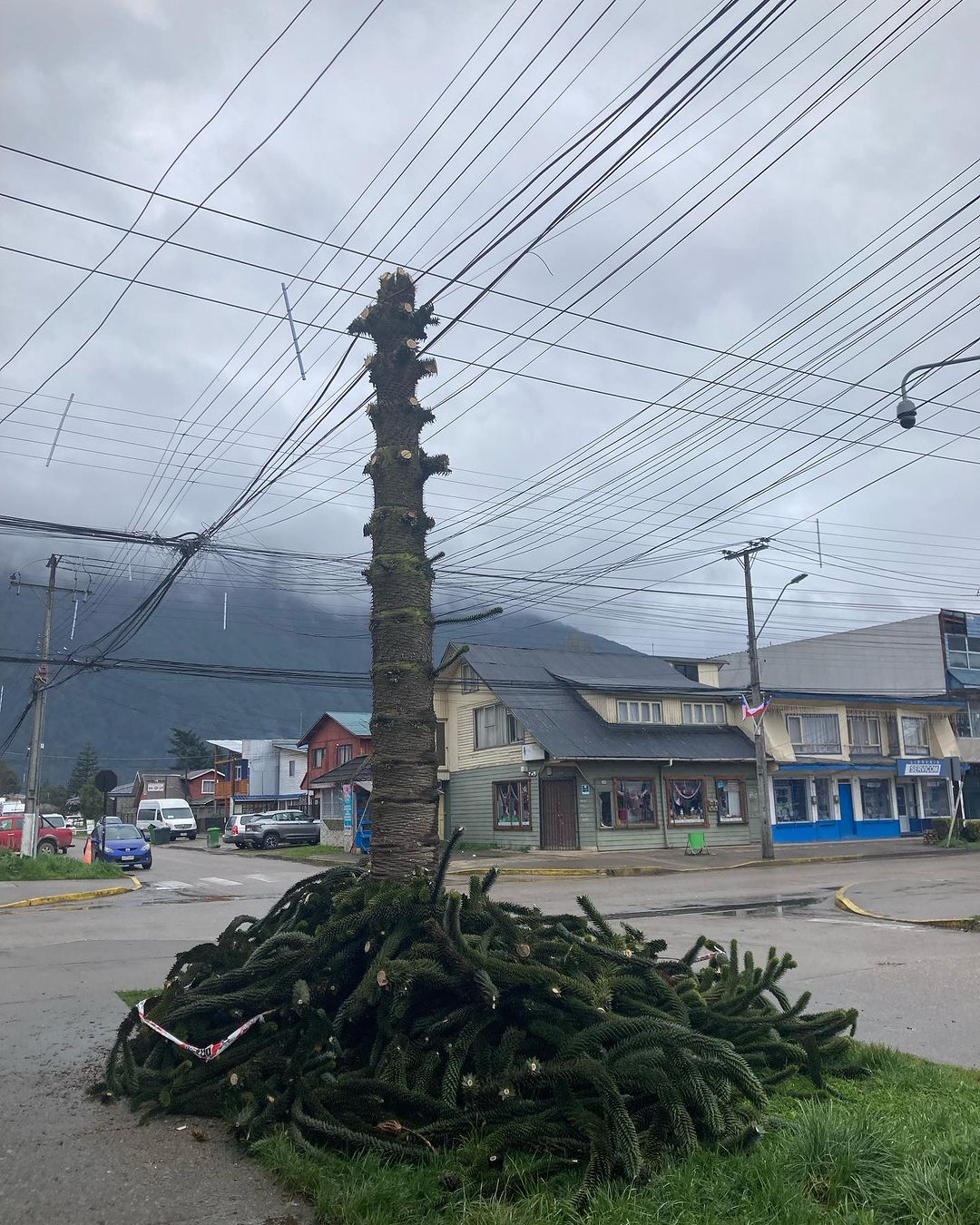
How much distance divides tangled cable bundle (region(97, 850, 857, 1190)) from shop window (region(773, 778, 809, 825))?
118 ft

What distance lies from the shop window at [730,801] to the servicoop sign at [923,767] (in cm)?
863

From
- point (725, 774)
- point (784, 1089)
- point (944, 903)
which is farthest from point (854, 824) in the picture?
point (784, 1089)

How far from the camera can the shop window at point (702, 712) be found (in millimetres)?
39312

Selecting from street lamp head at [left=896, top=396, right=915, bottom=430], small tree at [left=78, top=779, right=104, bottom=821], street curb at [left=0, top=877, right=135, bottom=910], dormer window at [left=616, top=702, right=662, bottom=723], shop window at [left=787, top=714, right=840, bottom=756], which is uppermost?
street lamp head at [left=896, top=396, right=915, bottom=430]

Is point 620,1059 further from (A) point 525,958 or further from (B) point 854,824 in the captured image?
(B) point 854,824

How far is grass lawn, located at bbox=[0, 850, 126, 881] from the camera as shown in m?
25.0

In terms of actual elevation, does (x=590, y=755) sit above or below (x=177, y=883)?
above

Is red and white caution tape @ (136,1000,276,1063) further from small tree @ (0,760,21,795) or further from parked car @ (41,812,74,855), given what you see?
small tree @ (0,760,21,795)

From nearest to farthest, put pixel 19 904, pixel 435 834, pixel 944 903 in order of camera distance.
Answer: pixel 435 834 → pixel 944 903 → pixel 19 904

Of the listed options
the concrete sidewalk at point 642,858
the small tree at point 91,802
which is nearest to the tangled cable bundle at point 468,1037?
the concrete sidewalk at point 642,858

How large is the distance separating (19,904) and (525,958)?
699 inches

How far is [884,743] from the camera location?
43281mm

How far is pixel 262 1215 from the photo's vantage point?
3.84 meters

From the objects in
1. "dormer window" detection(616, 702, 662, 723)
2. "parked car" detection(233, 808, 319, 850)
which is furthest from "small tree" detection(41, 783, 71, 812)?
"dormer window" detection(616, 702, 662, 723)
